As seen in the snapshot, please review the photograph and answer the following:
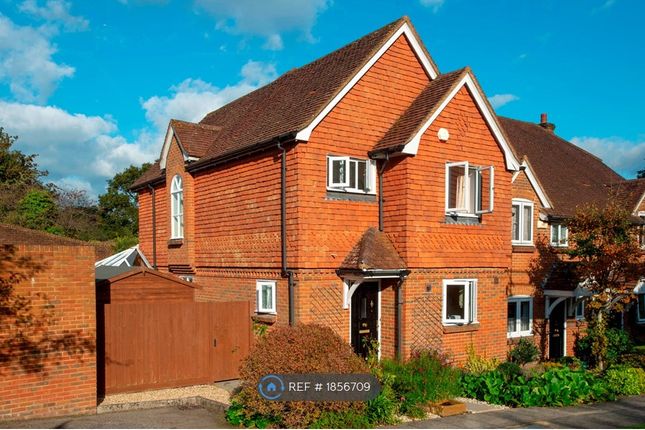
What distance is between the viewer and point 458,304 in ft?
51.4

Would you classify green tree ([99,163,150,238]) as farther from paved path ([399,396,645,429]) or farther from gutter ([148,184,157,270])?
paved path ([399,396,645,429])

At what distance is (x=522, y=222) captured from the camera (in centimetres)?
1866

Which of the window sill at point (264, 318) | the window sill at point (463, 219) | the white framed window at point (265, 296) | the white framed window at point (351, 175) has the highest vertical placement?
the white framed window at point (351, 175)

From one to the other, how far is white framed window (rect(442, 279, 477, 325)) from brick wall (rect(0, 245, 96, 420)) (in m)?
8.26

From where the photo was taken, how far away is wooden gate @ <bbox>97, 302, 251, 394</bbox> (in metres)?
12.2

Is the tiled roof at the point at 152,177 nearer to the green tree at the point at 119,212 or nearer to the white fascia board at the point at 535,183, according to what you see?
the white fascia board at the point at 535,183

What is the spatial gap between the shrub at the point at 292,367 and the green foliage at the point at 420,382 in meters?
1.30

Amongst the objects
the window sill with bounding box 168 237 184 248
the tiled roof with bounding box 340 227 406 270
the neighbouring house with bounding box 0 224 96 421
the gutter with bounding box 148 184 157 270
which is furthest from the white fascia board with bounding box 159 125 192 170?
the neighbouring house with bounding box 0 224 96 421

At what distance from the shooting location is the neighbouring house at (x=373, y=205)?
44.8 feet

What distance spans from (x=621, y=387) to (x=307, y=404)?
8377 mm

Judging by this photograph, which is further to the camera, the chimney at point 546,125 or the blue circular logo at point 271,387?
the chimney at point 546,125

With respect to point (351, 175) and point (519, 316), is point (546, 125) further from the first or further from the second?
point (351, 175)


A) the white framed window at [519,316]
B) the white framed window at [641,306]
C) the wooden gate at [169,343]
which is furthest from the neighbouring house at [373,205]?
the white framed window at [641,306]

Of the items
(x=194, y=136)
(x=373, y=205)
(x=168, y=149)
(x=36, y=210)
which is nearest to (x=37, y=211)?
(x=36, y=210)
